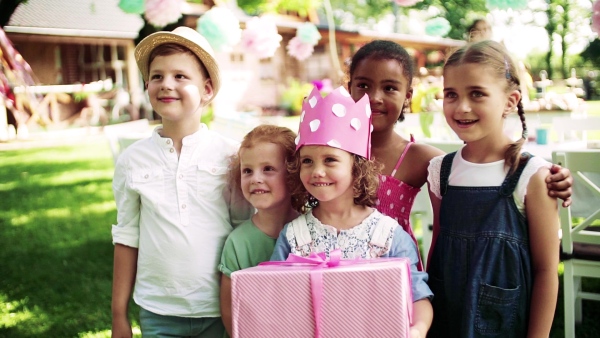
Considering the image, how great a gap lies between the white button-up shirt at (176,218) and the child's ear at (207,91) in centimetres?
14

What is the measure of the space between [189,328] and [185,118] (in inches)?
27.7

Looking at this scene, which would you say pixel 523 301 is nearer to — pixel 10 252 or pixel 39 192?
pixel 10 252

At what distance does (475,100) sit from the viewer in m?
1.64

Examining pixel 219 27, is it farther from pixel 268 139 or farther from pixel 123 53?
pixel 123 53

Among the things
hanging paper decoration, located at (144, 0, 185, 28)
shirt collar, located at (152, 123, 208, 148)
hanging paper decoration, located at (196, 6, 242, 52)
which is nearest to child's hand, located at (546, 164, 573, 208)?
shirt collar, located at (152, 123, 208, 148)

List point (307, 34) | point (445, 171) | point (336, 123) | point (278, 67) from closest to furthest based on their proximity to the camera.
Answer: 1. point (336, 123)
2. point (445, 171)
3. point (307, 34)
4. point (278, 67)

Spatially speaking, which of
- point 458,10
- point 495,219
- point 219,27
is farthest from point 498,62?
point 458,10

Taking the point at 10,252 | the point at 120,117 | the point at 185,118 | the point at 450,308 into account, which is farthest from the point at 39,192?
the point at 120,117

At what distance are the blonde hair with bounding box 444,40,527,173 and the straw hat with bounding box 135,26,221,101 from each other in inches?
31.0

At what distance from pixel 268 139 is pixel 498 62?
0.75m

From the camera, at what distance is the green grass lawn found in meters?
3.46

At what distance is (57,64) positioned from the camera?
16812 mm

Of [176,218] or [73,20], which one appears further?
[73,20]

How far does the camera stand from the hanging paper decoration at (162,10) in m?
3.76
